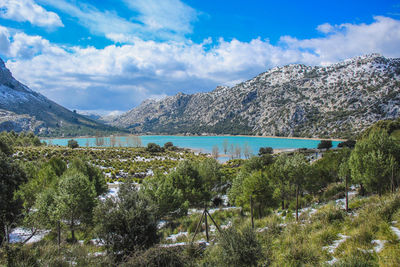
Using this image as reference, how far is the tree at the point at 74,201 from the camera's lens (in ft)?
49.8

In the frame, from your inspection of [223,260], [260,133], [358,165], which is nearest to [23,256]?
[223,260]

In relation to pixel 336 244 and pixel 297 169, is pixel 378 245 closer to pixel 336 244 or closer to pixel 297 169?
pixel 336 244

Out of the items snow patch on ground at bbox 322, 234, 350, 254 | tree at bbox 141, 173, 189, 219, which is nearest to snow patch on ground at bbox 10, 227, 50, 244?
tree at bbox 141, 173, 189, 219

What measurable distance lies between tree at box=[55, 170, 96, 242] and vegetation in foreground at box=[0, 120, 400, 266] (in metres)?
0.08

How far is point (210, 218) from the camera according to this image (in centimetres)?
1580

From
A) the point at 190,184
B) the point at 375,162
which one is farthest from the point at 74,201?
the point at 375,162

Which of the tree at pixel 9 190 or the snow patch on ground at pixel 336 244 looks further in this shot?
the tree at pixel 9 190

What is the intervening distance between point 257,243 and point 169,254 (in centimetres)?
294

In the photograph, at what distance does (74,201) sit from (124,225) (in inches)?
322

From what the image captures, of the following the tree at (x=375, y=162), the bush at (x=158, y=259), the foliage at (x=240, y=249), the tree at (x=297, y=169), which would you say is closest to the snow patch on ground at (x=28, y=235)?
the bush at (x=158, y=259)

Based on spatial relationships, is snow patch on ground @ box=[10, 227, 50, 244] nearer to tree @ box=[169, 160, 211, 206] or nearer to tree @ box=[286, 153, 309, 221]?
tree @ box=[169, 160, 211, 206]

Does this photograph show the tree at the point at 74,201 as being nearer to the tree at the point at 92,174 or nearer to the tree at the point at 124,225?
the tree at the point at 124,225

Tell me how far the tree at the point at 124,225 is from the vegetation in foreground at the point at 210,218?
41 millimetres

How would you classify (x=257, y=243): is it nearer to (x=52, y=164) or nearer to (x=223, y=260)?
(x=223, y=260)
